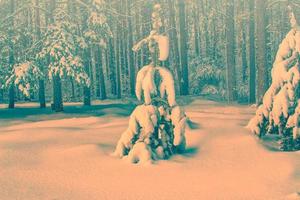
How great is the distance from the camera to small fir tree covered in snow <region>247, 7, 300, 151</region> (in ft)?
30.3

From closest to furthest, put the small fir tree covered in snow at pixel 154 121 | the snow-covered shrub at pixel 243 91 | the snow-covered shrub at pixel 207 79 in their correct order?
the small fir tree covered in snow at pixel 154 121 → the snow-covered shrub at pixel 243 91 → the snow-covered shrub at pixel 207 79

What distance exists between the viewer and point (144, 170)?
7945 mm

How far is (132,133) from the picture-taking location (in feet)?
27.7

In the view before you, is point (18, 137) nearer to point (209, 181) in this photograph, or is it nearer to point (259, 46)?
point (209, 181)

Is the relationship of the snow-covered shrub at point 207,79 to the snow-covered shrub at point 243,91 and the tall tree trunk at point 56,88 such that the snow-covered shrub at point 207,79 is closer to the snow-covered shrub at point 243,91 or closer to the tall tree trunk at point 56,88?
the snow-covered shrub at point 243,91

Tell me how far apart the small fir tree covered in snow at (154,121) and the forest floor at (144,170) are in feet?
0.82

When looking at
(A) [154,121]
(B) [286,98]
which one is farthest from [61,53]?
(B) [286,98]

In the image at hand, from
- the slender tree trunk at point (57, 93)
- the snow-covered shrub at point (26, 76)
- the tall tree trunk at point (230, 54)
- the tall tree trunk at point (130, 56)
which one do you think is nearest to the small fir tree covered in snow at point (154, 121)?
the snow-covered shrub at point (26, 76)

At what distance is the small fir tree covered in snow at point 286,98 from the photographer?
30.3 ft

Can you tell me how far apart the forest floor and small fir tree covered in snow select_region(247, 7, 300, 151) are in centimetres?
43

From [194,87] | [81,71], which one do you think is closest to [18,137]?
[81,71]

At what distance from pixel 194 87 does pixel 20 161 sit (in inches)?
984

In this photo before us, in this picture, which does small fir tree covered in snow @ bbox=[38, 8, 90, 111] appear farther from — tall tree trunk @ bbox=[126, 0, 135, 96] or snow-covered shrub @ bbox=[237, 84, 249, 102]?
snow-covered shrub @ bbox=[237, 84, 249, 102]

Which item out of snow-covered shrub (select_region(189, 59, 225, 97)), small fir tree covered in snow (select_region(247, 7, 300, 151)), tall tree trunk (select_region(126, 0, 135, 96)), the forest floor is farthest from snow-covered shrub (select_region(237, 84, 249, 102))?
small fir tree covered in snow (select_region(247, 7, 300, 151))
